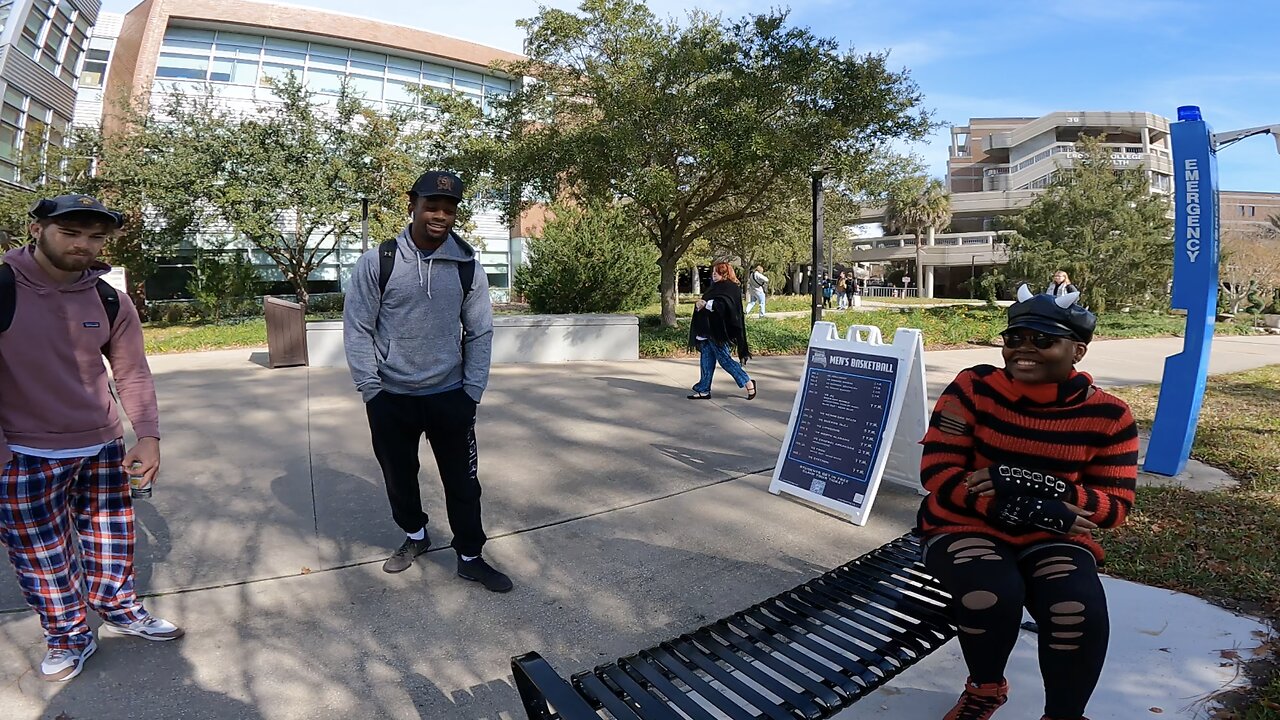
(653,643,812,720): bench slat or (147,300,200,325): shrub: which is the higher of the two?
(147,300,200,325): shrub

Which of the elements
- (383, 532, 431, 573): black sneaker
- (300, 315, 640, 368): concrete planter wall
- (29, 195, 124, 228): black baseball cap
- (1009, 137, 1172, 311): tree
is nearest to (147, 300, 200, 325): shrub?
(300, 315, 640, 368): concrete planter wall

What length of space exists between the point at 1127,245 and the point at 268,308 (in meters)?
21.6

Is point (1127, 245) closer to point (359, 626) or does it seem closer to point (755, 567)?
point (755, 567)

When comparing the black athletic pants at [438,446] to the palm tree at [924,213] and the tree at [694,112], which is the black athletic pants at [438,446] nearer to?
the tree at [694,112]

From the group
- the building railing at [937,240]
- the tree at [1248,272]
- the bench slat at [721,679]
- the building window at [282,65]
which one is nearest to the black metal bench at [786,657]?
the bench slat at [721,679]

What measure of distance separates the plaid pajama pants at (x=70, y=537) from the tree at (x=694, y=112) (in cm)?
870

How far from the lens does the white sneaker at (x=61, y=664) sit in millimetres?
2564

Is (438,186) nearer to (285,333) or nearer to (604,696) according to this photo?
(604,696)

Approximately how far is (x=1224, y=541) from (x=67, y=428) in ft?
17.4

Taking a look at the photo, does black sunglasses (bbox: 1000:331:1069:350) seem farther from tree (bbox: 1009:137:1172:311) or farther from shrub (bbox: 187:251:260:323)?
tree (bbox: 1009:137:1172:311)

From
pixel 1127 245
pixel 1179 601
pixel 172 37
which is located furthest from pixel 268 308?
pixel 172 37

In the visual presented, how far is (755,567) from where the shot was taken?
3.62 metres

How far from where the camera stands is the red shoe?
220cm

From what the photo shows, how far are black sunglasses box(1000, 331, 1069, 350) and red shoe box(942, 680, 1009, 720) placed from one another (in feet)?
3.48
